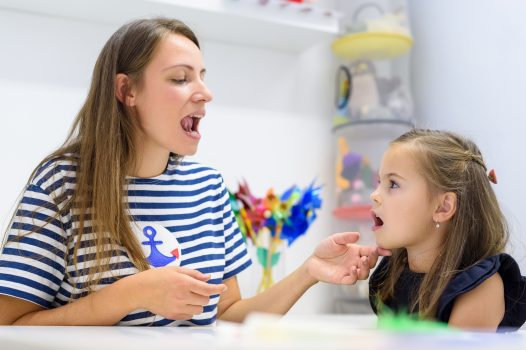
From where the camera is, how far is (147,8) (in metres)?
2.03

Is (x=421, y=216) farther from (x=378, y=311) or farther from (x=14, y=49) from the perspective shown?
(x=14, y=49)

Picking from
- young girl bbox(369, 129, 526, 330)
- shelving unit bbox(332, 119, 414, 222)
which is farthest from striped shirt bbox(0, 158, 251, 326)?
shelving unit bbox(332, 119, 414, 222)

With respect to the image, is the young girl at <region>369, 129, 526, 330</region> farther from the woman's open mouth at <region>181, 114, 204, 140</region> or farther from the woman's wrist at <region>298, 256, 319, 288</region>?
the woman's open mouth at <region>181, 114, 204, 140</region>

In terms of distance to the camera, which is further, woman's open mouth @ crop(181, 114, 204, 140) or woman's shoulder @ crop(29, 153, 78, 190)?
woman's open mouth @ crop(181, 114, 204, 140)

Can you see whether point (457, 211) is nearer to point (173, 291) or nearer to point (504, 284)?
point (504, 284)

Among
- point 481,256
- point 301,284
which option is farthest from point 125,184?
point 481,256

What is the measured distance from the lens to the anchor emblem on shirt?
132 centimetres

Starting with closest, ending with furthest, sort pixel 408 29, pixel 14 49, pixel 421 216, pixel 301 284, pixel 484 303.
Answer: pixel 484 303
pixel 421 216
pixel 301 284
pixel 14 49
pixel 408 29

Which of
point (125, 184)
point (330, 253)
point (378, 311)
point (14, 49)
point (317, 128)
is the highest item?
point (14, 49)

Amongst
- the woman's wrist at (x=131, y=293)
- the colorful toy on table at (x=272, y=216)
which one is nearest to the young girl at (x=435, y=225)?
the woman's wrist at (x=131, y=293)

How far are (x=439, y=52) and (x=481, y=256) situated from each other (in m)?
1.38

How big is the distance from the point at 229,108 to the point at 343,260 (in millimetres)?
1116

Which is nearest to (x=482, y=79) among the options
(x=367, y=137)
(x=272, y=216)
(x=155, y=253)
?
(x=367, y=137)

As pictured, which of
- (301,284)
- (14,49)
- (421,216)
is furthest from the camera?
(14,49)
